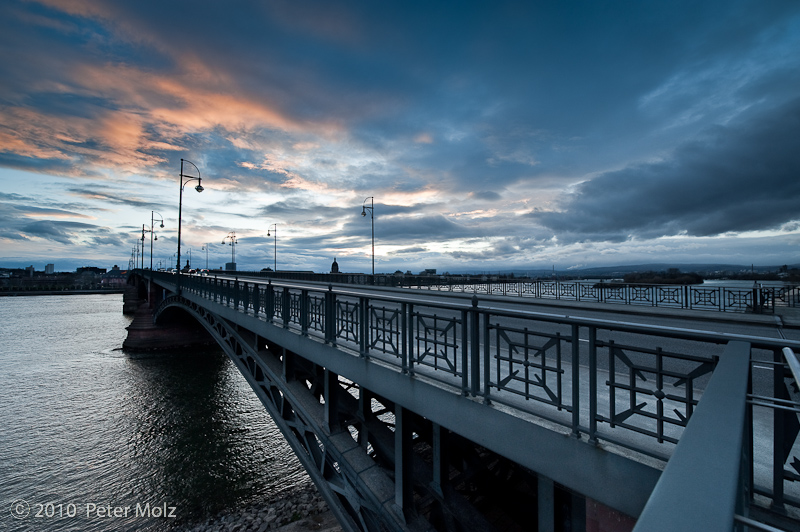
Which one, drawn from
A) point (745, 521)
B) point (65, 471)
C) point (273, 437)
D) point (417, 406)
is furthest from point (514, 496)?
point (65, 471)

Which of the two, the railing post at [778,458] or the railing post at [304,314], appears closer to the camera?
the railing post at [778,458]

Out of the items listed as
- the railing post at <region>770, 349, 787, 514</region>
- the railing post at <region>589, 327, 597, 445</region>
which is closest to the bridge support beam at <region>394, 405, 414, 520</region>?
the railing post at <region>589, 327, 597, 445</region>

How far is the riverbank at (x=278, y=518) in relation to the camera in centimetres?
1220

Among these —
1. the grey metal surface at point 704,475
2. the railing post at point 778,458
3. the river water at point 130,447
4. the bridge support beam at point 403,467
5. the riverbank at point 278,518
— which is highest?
the grey metal surface at point 704,475

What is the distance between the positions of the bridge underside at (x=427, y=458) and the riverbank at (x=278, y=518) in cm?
453

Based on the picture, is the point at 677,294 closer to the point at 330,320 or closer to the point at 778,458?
the point at 330,320

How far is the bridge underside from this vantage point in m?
3.32

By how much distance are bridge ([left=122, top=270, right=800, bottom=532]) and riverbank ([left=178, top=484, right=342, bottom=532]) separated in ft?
15.4

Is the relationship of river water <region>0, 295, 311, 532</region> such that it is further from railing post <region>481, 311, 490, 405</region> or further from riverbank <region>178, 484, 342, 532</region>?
railing post <region>481, 311, 490, 405</region>

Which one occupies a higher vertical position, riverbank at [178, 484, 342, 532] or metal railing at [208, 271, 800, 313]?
metal railing at [208, 271, 800, 313]

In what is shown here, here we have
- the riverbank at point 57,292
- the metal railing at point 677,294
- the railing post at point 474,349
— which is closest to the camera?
the railing post at point 474,349

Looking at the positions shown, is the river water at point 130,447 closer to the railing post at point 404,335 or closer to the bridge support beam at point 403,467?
the bridge support beam at point 403,467

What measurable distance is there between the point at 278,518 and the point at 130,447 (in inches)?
378

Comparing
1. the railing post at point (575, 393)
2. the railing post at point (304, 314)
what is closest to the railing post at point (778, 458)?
the railing post at point (575, 393)
